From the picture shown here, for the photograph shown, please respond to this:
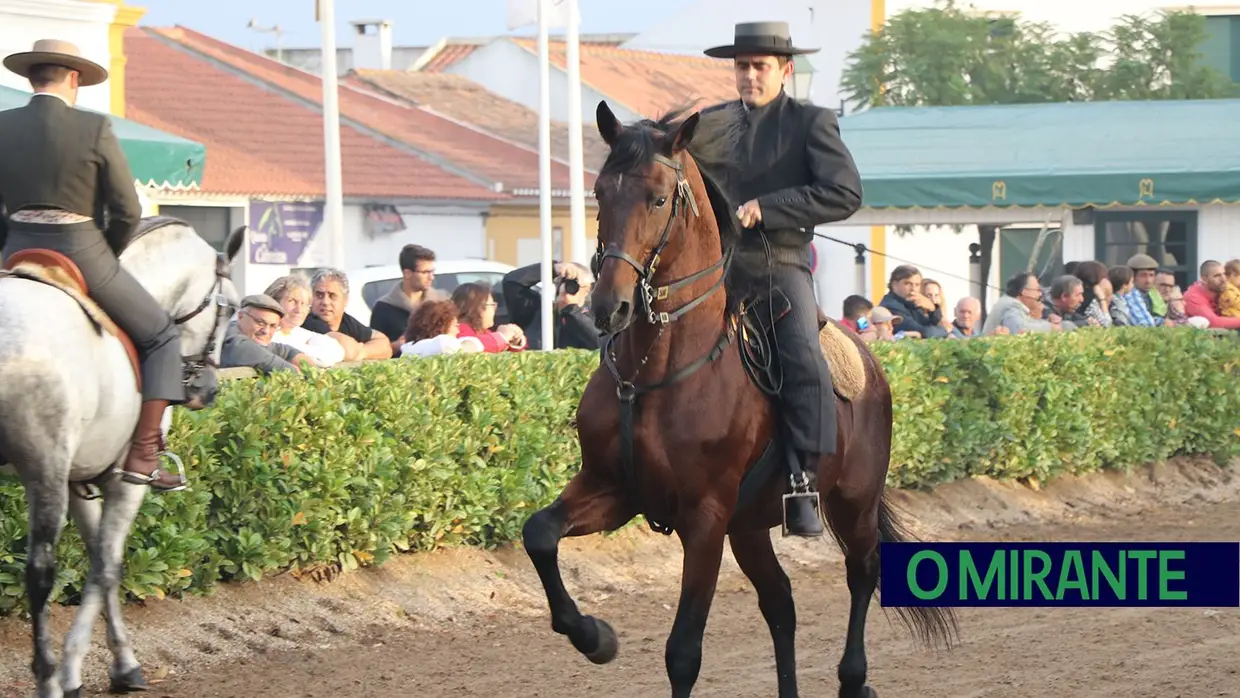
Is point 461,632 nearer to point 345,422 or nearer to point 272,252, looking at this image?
point 345,422

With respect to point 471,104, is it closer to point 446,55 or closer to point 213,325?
point 446,55

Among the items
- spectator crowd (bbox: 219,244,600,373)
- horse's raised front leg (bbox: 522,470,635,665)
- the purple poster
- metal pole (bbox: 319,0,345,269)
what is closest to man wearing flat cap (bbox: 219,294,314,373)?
spectator crowd (bbox: 219,244,600,373)

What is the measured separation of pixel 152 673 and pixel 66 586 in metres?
0.60

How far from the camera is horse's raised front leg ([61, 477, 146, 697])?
7.98m

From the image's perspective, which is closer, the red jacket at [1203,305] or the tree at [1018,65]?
the red jacket at [1203,305]

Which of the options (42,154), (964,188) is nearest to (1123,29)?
(964,188)

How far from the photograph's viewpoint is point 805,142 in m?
7.96

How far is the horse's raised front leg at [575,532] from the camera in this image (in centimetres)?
712

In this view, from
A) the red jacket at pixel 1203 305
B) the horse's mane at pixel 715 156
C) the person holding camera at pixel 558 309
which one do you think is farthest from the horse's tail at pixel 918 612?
the red jacket at pixel 1203 305

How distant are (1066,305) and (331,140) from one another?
712 cm

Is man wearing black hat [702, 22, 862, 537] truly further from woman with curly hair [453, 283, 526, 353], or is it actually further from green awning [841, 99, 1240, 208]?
green awning [841, 99, 1240, 208]

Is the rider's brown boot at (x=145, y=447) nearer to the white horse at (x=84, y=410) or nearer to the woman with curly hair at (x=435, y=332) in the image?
the white horse at (x=84, y=410)

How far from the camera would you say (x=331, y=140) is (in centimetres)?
1752

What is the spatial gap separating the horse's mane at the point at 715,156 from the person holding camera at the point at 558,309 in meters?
5.25
